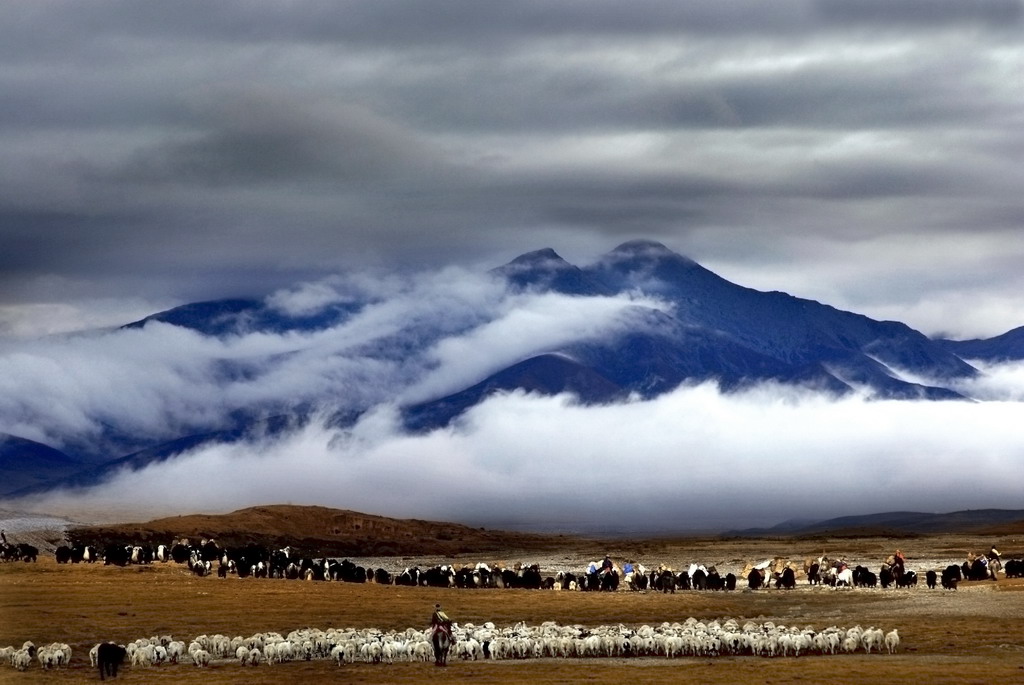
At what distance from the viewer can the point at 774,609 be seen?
7200cm

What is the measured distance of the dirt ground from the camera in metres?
50.8

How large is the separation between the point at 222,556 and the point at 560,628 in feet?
137

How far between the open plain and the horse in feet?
1.60

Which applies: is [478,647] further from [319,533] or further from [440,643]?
[319,533]

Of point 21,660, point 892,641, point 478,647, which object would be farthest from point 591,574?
point 21,660

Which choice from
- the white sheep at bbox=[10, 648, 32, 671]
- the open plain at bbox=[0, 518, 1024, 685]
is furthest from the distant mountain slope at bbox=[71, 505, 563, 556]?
the white sheep at bbox=[10, 648, 32, 671]

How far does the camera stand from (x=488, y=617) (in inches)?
2739

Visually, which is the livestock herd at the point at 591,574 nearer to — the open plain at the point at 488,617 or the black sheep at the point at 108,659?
the open plain at the point at 488,617

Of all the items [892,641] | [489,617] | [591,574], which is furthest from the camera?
[591,574]

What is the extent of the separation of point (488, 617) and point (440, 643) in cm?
1600

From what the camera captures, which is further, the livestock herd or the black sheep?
the livestock herd

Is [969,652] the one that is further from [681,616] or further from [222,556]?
[222,556]

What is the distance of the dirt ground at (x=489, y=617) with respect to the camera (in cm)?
5078

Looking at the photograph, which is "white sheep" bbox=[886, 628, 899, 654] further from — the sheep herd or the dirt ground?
the dirt ground
